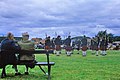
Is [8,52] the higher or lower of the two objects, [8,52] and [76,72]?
the higher

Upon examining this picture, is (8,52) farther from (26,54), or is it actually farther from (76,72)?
(76,72)

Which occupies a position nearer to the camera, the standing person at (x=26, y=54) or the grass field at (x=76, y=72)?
the standing person at (x=26, y=54)

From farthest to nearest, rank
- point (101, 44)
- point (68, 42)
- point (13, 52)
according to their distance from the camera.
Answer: point (68, 42), point (101, 44), point (13, 52)

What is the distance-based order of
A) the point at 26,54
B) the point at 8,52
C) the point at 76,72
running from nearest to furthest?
1. the point at 8,52
2. the point at 26,54
3. the point at 76,72

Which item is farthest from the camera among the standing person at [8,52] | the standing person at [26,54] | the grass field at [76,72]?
the grass field at [76,72]

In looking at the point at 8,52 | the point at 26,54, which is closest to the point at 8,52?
the point at 8,52

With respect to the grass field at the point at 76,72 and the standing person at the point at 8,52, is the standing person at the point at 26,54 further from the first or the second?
the grass field at the point at 76,72

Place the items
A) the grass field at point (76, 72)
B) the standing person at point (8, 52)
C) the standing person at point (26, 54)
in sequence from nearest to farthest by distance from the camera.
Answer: the standing person at point (8, 52)
the standing person at point (26, 54)
the grass field at point (76, 72)

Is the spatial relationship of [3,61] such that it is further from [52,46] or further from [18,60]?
[52,46]

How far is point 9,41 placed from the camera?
12.6m

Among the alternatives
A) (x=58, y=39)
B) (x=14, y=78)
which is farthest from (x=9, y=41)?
(x=58, y=39)

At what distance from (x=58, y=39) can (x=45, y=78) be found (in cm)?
2579

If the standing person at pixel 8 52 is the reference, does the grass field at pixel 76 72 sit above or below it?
below

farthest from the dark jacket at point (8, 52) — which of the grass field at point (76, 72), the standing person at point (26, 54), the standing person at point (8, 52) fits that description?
the grass field at point (76, 72)
